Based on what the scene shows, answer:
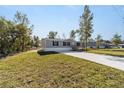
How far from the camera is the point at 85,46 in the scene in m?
15.6

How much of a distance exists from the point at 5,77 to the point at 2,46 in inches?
339

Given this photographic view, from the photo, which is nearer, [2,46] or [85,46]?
[2,46]

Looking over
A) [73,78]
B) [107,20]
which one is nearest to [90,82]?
[73,78]

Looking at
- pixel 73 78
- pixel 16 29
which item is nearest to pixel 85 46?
pixel 16 29

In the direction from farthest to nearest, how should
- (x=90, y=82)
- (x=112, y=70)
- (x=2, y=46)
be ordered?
(x=2, y=46), (x=112, y=70), (x=90, y=82)
